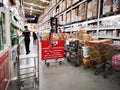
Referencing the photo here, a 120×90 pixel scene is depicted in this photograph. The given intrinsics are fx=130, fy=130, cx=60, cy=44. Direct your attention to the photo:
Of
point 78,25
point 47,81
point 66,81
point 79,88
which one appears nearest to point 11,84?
point 47,81

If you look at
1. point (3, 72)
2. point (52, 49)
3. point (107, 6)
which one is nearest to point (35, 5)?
point (52, 49)

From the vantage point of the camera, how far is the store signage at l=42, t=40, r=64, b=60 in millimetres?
4602

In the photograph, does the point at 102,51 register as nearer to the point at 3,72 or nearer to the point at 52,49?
the point at 52,49

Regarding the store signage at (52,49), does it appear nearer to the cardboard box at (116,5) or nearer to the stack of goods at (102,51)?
the stack of goods at (102,51)

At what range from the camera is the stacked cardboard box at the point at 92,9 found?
205 inches

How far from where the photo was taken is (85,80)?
3.36 m

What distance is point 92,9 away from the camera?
5.45 metres

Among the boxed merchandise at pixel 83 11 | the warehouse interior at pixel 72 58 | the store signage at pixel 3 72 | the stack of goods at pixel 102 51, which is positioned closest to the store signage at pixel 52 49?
the warehouse interior at pixel 72 58

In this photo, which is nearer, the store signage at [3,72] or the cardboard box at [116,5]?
the store signage at [3,72]

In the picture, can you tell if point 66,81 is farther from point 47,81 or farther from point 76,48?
point 76,48

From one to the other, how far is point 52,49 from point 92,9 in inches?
95.4

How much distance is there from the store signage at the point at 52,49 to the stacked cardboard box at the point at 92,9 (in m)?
1.88

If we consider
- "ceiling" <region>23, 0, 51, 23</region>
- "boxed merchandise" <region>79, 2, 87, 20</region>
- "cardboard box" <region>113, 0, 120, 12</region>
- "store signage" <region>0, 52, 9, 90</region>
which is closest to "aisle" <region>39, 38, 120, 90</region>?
"store signage" <region>0, 52, 9, 90</region>

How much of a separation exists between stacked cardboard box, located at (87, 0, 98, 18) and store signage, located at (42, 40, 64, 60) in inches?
74.0
